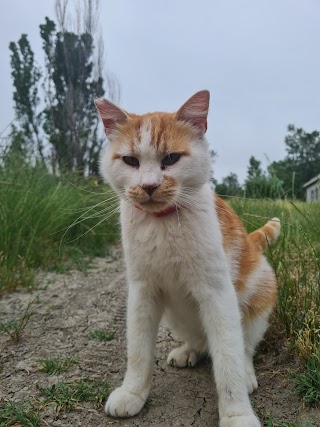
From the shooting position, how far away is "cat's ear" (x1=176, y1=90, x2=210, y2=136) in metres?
1.60

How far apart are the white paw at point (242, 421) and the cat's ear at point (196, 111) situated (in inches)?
40.0

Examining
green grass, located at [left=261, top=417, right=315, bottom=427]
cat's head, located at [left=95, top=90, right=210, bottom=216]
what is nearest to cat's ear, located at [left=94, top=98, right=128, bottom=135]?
cat's head, located at [left=95, top=90, right=210, bottom=216]

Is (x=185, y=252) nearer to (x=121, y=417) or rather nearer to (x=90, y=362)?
(x=121, y=417)

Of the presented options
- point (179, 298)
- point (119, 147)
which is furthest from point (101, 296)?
point (119, 147)

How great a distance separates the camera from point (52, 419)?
150 cm

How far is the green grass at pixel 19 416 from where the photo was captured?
145cm

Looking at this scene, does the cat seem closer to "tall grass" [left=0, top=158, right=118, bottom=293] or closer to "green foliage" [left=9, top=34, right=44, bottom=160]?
"tall grass" [left=0, top=158, right=118, bottom=293]

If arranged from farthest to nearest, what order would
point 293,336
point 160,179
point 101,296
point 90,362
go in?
point 101,296, point 90,362, point 293,336, point 160,179

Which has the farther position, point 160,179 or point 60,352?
point 60,352

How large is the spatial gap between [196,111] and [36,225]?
219 cm

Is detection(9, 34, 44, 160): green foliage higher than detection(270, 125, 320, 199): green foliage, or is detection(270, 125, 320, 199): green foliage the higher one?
detection(9, 34, 44, 160): green foliage

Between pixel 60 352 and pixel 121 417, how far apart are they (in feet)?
2.05

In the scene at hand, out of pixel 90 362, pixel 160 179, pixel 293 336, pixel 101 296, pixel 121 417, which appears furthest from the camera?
pixel 101 296

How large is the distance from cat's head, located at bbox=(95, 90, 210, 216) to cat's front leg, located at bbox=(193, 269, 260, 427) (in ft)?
1.11
